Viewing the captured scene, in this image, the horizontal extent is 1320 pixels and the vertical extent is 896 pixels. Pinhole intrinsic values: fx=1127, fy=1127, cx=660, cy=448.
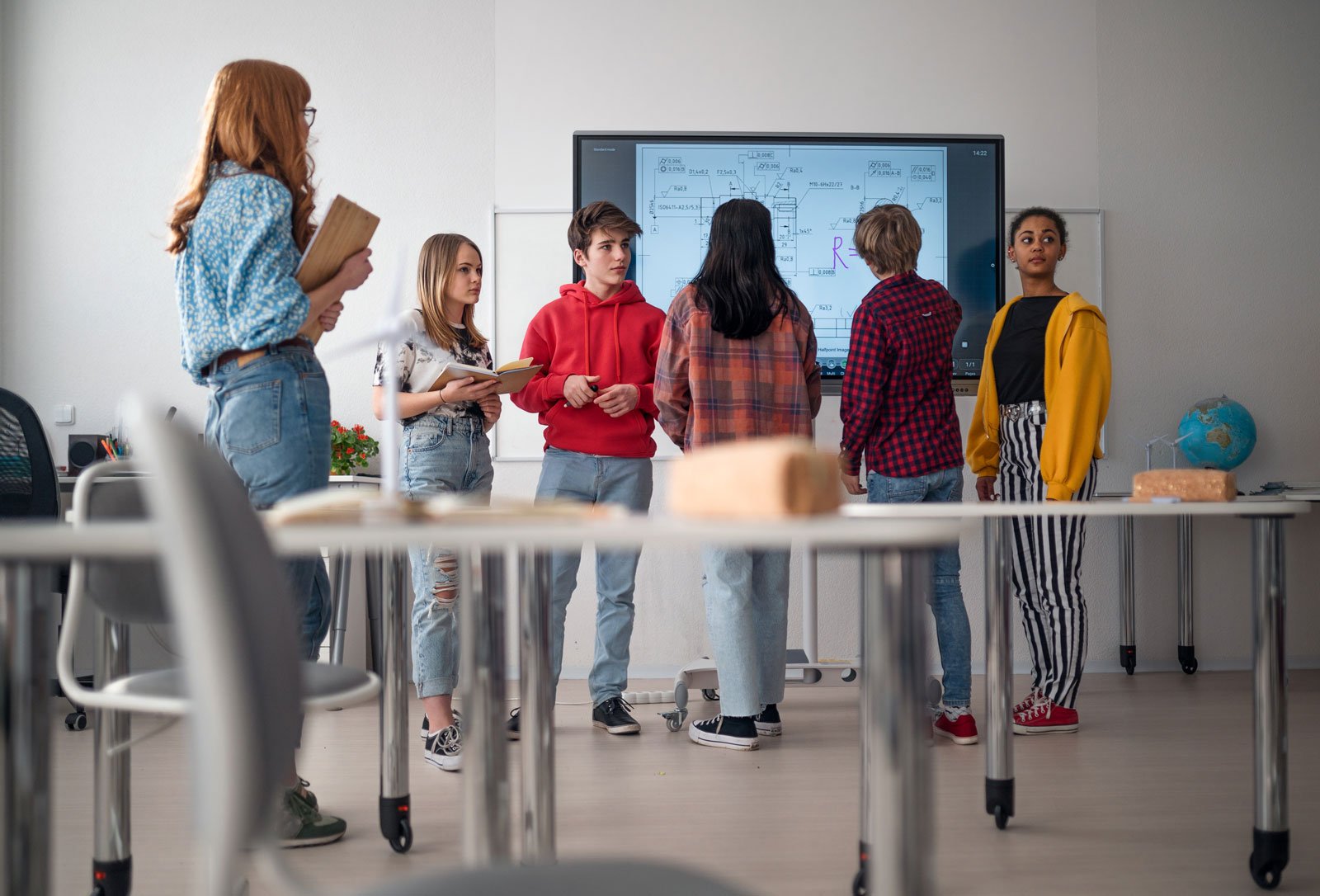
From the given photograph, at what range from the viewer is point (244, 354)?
2.01 meters

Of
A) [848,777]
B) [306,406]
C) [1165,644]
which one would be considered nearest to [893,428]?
[848,777]

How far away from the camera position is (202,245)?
202cm

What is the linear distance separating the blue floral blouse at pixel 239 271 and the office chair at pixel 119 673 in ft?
0.96

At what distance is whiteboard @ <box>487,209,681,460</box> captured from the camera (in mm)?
4379

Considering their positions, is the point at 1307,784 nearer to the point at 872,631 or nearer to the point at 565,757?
the point at 565,757

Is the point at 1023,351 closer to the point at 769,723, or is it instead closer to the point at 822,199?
the point at 822,199

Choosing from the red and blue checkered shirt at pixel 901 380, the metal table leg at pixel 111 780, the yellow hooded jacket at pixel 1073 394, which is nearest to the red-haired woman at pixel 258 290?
the metal table leg at pixel 111 780

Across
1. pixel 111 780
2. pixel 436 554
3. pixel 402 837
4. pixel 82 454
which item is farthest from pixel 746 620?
pixel 82 454

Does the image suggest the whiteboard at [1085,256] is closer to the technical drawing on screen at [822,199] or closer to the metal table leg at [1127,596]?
the technical drawing on screen at [822,199]

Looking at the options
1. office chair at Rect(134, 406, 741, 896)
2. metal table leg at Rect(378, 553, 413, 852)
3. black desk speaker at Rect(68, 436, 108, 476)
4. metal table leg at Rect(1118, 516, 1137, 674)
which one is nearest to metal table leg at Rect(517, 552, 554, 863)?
metal table leg at Rect(378, 553, 413, 852)

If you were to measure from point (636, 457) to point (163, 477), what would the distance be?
101 inches

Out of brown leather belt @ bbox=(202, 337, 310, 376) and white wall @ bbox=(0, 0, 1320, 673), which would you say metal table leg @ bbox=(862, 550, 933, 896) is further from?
white wall @ bbox=(0, 0, 1320, 673)

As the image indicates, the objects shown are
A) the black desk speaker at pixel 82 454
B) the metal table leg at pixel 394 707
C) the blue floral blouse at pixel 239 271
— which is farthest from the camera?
the black desk speaker at pixel 82 454

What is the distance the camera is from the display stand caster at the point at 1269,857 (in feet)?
6.20
